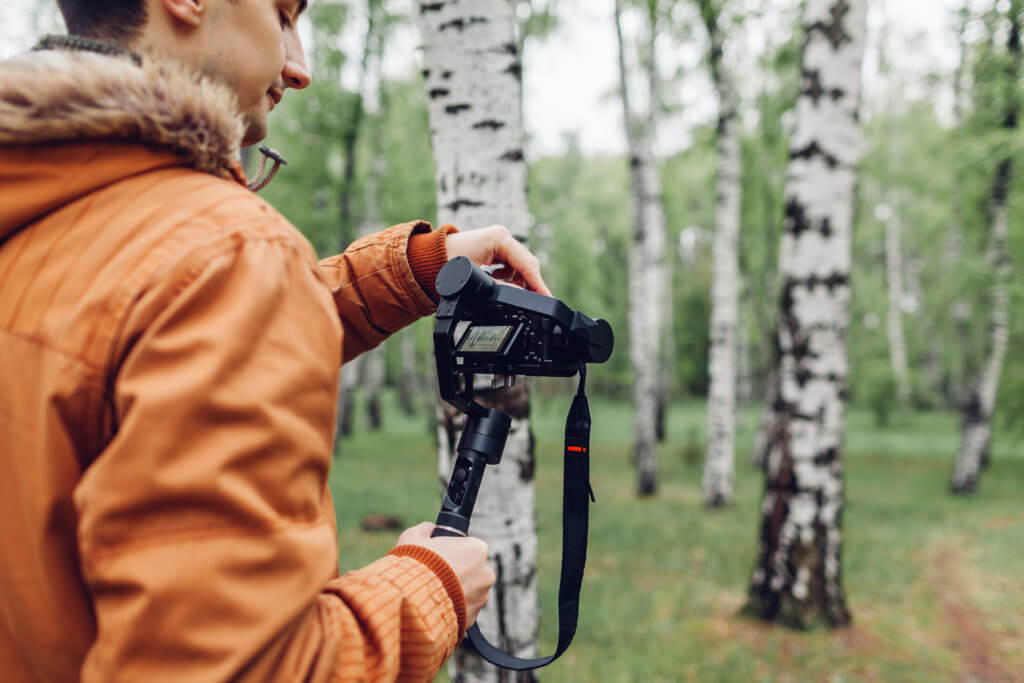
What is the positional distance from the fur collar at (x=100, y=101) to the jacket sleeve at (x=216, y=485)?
0.75 ft

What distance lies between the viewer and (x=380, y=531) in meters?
8.09

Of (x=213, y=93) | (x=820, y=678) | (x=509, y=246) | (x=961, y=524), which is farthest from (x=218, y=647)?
(x=961, y=524)

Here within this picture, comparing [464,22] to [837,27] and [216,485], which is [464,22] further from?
[837,27]

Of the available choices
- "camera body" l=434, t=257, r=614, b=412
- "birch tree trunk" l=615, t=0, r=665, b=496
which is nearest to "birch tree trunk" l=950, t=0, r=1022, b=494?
"birch tree trunk" l=615, t=0, r=665, b=496

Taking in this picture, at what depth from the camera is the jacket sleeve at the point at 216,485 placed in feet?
2.61

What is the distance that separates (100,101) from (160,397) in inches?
17.5

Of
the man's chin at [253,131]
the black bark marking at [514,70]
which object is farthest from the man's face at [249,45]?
the black bark marking at [514,70]

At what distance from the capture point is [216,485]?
81cm

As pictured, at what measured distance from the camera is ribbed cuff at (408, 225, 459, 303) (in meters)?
1.80

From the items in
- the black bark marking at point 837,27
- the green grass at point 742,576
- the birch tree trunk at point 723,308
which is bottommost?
the green grass at point 742,576

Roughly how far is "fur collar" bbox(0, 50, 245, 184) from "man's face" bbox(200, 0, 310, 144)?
0.14 metres

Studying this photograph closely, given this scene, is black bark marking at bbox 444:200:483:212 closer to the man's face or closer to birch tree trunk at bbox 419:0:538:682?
birch tree trunk at bbox 419:0:538:682

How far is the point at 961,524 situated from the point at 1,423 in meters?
12.6

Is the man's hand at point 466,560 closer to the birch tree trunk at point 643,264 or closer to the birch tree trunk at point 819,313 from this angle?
the birch tree trunk at point 819,313
